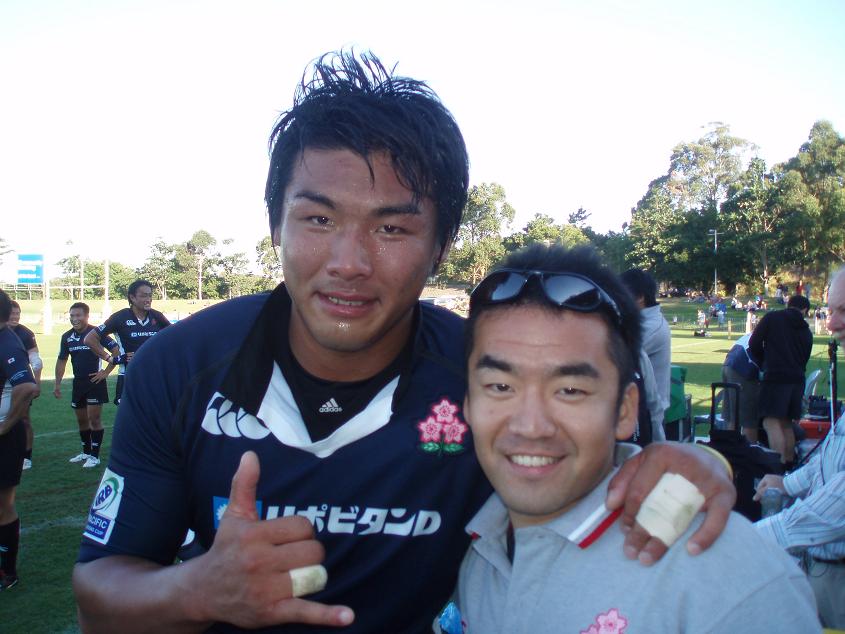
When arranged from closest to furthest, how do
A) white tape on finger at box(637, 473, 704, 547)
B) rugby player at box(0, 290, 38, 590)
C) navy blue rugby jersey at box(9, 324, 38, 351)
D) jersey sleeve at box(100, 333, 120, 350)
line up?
white tape on finger at box(637, 473, 704, 547) < rugby player at box(0, 290, 38, 590) < navy blue rugby jersey at box(9, 324, 38, 351) < jersey sleeve at box(100, 333, 120, 350)

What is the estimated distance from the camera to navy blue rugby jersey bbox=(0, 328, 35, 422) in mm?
5629

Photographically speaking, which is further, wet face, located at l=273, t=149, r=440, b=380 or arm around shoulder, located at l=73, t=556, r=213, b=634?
wet face, located at l=273, t=149, r=440, b=380

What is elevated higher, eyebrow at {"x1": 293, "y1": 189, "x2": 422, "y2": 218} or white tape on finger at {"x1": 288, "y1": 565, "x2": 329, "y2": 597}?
eyebrow at {"x1": 293, "y1": 189, "x2": 422, "y2": 218}

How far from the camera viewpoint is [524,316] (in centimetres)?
182

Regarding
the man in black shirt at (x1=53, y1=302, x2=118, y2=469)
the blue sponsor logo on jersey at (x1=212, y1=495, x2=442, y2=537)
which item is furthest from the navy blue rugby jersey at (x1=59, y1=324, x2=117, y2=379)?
the blue sponsor logo on jersey at (x1=212, y1=495, x2=442, y2=537)

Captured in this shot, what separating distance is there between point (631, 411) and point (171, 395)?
1.38m

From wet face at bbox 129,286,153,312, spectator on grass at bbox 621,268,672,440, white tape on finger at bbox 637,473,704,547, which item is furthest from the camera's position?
wet face at bbox 129,286,153,312

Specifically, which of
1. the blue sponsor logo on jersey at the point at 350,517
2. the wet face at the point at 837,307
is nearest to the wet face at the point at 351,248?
the blue sponsor logo on jersey at the point at 350,517

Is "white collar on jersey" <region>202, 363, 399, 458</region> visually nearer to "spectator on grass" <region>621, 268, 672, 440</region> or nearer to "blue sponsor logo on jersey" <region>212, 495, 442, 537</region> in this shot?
"blue sponsor logo on jersey" <region>212, 495, 442, 537</region>

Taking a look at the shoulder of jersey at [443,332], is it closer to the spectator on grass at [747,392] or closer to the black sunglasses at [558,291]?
the black sunglasses at [558,291]

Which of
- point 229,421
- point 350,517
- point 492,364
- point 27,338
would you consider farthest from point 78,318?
point 492,364

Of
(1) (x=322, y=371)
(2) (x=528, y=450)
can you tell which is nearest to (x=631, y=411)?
(2) (x=528, y=450)

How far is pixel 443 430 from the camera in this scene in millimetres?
2094

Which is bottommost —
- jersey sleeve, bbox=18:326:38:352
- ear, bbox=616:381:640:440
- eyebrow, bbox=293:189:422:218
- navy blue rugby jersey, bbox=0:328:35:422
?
jersey sleeve, bbox=18:326:38:352
